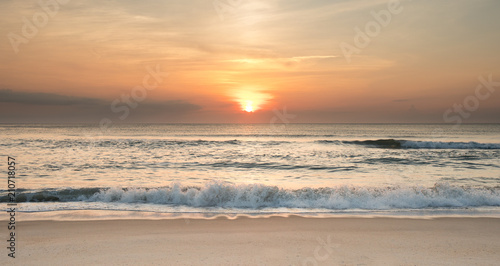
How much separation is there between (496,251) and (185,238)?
577cm

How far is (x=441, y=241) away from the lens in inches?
247

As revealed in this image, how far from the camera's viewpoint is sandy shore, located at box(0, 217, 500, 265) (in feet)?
17.2

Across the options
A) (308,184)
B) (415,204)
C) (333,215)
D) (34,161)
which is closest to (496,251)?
(333,215)

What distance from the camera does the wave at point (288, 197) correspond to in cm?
1014

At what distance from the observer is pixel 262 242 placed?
613 centimetres

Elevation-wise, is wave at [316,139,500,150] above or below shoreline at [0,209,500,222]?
above

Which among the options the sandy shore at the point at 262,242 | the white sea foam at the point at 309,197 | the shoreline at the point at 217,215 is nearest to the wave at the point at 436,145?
the white sea foam at the point at 309,197

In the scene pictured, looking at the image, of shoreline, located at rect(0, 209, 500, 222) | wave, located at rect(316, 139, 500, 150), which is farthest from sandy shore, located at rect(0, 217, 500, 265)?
wave, located at rect(316, 139, 500, 150)

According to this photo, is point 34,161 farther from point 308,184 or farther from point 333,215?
point 333,215

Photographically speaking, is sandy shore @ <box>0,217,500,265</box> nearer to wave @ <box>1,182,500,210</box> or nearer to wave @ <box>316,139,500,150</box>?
wave @ <box>1,182,500,210</box>
